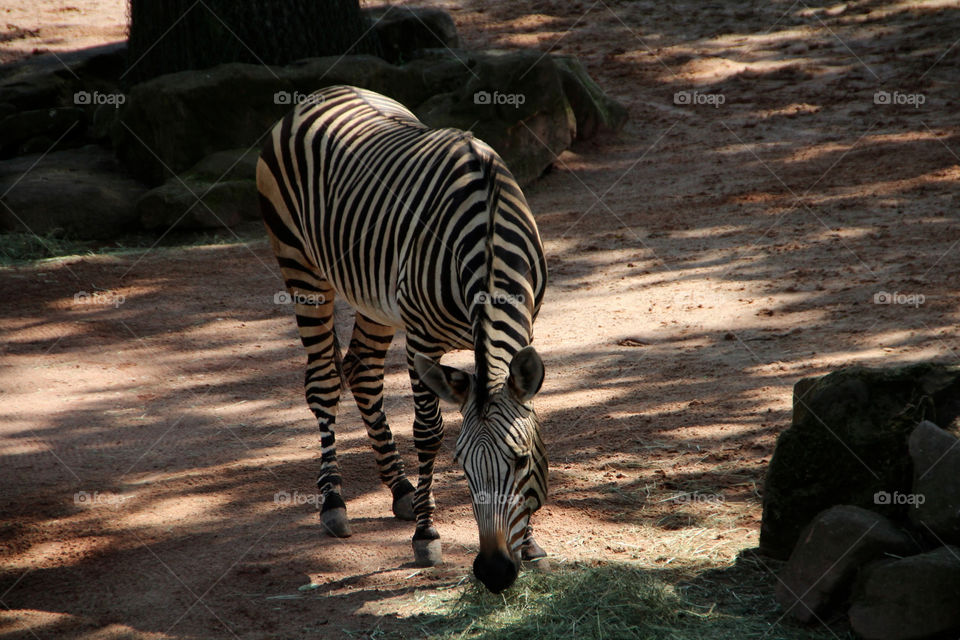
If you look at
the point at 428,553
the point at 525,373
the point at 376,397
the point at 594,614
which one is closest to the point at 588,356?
the point at 376,397

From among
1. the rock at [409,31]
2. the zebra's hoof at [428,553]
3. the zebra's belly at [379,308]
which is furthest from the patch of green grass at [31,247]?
the zebra's hoof at [428,553]

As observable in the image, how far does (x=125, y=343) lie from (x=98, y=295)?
128cm

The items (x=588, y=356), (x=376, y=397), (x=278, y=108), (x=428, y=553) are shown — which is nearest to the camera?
(x=428, y=553)

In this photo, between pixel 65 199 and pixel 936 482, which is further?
pixel 65 199

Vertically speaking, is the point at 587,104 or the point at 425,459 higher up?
the point at 587,104

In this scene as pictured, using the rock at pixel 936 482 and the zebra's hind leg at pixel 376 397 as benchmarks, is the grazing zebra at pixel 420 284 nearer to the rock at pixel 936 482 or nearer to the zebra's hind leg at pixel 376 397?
the zebra's hind leg at pixel 376 397

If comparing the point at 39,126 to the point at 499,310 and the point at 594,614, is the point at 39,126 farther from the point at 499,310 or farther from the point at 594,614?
the point at 594,614

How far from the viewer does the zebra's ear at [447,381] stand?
158 inches

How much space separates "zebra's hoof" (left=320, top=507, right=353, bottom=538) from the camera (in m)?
5.25

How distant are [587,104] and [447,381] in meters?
9.33

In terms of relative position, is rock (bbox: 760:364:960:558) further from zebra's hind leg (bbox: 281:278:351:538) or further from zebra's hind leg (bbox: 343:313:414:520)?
zebra's hind leg (bbox: 281:278:351:538)

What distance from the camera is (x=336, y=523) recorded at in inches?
207

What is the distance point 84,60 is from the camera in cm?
1327

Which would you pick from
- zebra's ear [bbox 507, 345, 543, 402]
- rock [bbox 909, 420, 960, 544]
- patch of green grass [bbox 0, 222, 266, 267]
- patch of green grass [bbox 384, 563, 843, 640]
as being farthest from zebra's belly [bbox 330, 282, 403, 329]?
patch of green grass [bbox 0, 222, 266, 267]
